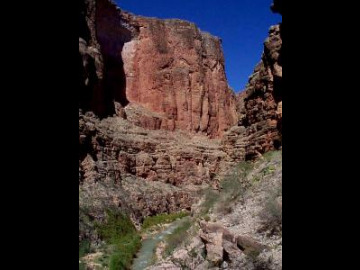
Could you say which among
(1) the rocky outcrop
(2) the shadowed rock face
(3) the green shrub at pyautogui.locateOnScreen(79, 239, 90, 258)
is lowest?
(3) the green shrub at pyautogui.locateOnScreen(79, 239, 90, 258)

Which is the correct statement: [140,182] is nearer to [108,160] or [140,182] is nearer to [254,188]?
[108,160]

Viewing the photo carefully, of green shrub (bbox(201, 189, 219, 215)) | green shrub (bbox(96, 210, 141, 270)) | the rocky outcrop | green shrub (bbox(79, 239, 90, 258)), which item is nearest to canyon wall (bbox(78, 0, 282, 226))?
the rocky outcrop

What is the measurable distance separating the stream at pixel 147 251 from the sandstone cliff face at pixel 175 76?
17391 millimetres

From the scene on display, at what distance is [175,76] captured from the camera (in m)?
46.0

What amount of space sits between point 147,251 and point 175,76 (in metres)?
26.8

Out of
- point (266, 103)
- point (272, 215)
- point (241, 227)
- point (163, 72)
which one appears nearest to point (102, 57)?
point (163, 72)

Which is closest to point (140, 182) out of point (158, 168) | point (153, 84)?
point (158, 168)

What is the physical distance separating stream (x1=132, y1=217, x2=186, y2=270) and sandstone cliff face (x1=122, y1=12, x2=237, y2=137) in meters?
17.4

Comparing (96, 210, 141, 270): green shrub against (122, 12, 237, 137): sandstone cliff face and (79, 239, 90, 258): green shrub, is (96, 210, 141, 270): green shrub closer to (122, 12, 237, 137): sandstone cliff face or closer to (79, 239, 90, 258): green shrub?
(79, 239, 90, 258): green shrub

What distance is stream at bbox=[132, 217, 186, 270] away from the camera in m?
19.4
